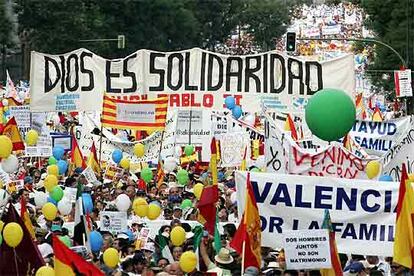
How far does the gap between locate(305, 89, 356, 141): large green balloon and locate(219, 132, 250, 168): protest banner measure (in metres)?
8.15

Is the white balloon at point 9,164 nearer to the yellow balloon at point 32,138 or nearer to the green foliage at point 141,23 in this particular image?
the yellow balloon at point 32,138

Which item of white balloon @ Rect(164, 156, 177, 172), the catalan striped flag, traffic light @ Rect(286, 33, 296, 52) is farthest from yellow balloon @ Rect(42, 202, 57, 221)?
traffic light @ Rect(286, 33, 296, 52)

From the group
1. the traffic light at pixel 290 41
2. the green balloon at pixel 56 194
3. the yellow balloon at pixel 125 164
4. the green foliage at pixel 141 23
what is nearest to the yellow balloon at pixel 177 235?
the green balloon at pixel 56 194

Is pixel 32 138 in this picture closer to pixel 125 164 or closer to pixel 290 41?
pixel 125 164

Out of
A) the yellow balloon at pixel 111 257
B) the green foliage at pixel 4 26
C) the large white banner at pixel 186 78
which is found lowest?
the yellow balloon at pixel 111 257

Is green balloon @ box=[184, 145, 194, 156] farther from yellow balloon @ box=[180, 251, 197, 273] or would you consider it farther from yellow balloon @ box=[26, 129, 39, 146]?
yellow balloon @ box=[180, 251, 197, 273]

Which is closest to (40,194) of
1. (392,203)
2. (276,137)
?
(276,137)

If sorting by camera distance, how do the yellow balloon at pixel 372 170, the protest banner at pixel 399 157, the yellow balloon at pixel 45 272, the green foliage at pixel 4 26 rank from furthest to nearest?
the green foliage at pixel 4 26 → the protest banner at pixel 399 157 → the yellow balloon at pixel 372 170 → the yellow balloon at pixel 45 272

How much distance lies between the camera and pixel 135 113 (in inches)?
836

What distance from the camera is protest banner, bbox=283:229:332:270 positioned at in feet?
37.5

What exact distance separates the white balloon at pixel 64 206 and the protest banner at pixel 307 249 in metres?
5.06

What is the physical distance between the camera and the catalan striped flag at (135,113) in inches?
825

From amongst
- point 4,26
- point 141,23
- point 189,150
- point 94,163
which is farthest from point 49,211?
point 141,23

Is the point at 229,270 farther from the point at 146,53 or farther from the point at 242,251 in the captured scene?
the point at 146,53
